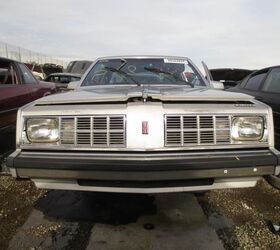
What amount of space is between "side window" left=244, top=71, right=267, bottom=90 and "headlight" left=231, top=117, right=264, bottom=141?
3.17 metres

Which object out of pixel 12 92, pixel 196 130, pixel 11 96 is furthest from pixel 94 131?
pixel 12 92

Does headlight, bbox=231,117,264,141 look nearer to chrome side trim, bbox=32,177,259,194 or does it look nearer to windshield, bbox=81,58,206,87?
chrome side trim, bbox=32,177,259,194

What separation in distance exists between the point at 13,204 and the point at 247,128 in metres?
2.61

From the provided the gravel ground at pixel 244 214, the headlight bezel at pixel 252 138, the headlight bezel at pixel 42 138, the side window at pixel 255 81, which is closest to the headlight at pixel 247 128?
the headlight bezel at pixel 252 138

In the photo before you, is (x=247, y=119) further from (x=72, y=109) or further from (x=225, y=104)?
(x=72, y=109)

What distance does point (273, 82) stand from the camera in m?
5.95

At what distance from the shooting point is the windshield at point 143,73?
4680mm

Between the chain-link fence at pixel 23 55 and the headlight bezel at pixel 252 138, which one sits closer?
the headlight bezel at pixel 252 138

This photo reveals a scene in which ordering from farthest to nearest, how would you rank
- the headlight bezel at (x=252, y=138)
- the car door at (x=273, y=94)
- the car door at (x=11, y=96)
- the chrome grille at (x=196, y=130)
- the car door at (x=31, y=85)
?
the car door at (x=31, y=85) < the car door at (x=11, y=96) < the car door at (x=273, y=94) < the headlight bezel at (x=252, y=138) < the chrome grille at (x=196, y=130)

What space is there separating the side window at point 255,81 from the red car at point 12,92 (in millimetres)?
3523

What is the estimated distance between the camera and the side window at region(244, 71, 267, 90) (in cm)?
643

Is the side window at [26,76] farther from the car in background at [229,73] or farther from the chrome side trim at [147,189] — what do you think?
the car in background at [229,73]

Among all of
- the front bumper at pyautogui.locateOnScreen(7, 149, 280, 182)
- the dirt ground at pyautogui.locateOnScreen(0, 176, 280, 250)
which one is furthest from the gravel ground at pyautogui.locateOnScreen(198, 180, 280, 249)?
the front bumper at pyautogui.locateOnScreen(7, 149, 280, 182)

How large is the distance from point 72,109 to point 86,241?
3.73ft
